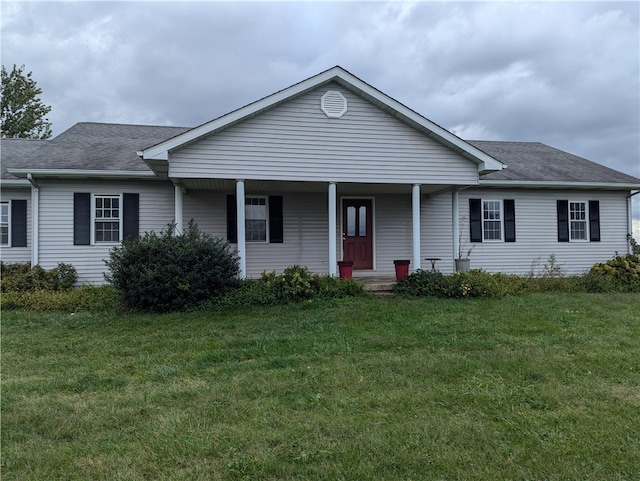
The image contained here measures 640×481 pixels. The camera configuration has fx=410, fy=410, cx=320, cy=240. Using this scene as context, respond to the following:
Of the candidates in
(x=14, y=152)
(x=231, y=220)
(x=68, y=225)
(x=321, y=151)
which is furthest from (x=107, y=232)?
(x=321, y=151)

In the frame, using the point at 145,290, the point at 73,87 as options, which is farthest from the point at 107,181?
the point at 73,87

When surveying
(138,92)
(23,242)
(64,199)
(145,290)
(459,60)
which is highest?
(138,92)

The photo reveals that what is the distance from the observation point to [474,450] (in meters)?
2.86

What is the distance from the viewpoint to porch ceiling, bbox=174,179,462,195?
1028cm

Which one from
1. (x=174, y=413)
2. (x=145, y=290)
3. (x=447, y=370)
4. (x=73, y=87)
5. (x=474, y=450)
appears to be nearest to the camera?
(x=474, y=450)

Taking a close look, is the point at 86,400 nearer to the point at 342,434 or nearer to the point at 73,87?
the point at 342,434

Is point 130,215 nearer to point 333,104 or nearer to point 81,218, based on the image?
point 81,218

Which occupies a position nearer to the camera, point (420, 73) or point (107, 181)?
point (107, 181)

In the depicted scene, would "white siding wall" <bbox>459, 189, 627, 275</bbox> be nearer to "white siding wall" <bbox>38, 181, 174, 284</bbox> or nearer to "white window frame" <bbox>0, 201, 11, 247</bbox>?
"white siding wall" <bbox>38, 181, 174, 284</bbox>

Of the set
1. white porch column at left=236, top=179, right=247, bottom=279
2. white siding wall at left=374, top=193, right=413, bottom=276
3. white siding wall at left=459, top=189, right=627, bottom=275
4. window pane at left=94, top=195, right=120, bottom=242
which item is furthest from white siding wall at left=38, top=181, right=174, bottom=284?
white siding wall at left=459, top=189, right=627, bottom=275

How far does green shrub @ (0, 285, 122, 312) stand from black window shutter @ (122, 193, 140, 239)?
225cm

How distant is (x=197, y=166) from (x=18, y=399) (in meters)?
6.18

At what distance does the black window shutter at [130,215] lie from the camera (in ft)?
36.3

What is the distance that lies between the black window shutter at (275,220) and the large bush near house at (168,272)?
10.5 feet
